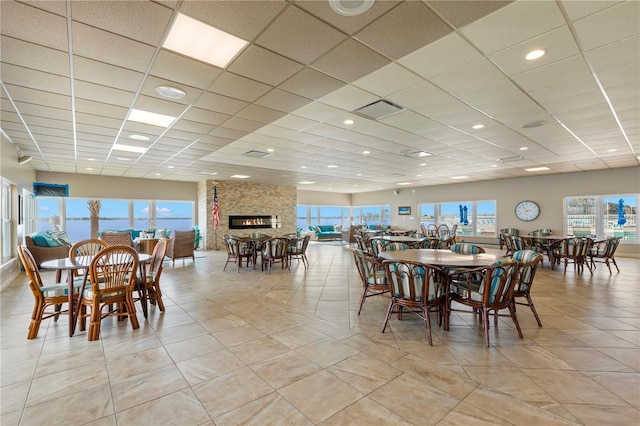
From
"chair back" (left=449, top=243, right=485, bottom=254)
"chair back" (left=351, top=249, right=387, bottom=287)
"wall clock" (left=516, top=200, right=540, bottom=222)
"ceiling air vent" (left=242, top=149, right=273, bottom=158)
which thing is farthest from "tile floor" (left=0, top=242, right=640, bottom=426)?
"wall clock" (left=516, top=200, right=540, bottom=222)

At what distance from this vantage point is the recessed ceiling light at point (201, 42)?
2.31m

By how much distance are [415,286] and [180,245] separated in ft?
23.1

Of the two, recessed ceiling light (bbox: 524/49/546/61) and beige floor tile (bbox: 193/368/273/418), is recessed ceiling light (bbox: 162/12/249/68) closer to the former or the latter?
recessed ceiling light (bbox: 524/49/546/61)

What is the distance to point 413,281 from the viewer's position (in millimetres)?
3037

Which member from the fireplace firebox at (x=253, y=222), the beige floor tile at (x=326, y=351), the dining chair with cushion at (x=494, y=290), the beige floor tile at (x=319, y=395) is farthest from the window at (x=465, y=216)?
the beige floor tile at (x=319, y=395)

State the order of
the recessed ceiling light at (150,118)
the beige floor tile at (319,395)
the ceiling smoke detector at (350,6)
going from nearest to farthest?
the beige floor tile at (319,395), the ceiling smoke detector at (350,6), the recessed ceiling light at (150,118)

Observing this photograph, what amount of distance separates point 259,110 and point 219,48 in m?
1.50

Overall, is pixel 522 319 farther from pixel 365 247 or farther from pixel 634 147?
pixel 634 147

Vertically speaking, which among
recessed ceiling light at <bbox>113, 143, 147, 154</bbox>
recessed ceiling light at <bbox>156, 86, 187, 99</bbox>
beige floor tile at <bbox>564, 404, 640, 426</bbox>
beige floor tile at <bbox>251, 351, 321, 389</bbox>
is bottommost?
beige floor tile at <bbox>251, 351, 321, 389</bbox>

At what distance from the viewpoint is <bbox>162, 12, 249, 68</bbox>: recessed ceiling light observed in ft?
7.59

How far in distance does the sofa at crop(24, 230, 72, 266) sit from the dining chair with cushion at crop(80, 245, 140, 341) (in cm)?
479

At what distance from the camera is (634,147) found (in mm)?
6293

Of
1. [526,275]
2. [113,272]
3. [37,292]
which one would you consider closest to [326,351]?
[526,275]

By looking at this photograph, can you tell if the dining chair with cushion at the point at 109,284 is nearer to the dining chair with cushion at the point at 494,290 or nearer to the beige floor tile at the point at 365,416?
the beige floor tile at the point at 365,416
